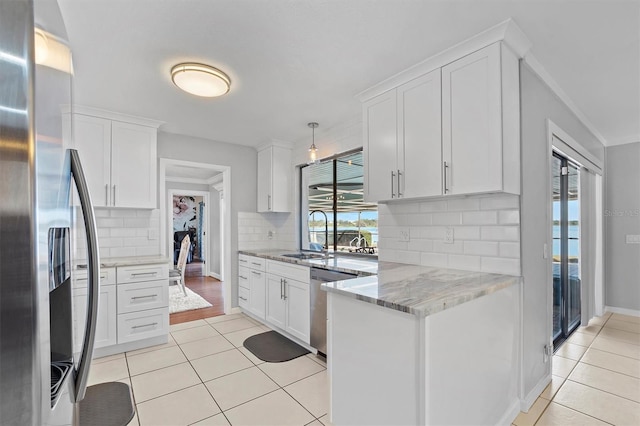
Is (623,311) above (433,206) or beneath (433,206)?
beneath

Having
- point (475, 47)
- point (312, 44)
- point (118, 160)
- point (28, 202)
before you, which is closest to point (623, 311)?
point (475, 47)

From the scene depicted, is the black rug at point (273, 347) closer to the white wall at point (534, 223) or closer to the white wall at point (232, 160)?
the white wall at point (232, 160)

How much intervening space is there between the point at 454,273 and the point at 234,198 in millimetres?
3285

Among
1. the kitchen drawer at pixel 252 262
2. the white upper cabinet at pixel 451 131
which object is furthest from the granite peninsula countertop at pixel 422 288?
the kitchen drawer at pixel 252 262

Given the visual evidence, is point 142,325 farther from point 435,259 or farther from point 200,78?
point 435,259

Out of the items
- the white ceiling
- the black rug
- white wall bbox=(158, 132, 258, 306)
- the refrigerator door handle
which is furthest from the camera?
white wall bbox=(158, 132, 258, 306)

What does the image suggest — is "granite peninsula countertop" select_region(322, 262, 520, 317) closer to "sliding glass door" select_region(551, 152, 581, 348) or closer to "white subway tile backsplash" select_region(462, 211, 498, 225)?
"white subway tile backsplash" select_region(462, 211, 498, 225)

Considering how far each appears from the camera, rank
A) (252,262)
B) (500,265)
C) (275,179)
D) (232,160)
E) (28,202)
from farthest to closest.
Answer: (232,160)
(275,179)
(252,262)
(500,265)
(28,202)

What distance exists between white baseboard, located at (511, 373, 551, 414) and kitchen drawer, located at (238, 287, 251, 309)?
3.11 meters

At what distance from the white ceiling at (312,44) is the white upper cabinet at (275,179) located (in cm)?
130

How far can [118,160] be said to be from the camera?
134 inches

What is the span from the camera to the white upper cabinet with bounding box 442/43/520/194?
1.92 metres

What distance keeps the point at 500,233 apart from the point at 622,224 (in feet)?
11.9

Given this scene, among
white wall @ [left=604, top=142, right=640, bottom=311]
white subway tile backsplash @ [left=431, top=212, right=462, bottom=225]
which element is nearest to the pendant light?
white subway tile backsplash @ [left=431, top=212, right=462, bottom=225]
